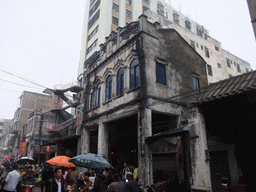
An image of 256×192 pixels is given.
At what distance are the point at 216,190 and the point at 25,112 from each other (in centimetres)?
4633

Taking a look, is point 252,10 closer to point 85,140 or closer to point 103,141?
point 103,141

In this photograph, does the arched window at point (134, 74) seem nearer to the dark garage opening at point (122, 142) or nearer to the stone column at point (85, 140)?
the dark garage opening at point (122, 142)

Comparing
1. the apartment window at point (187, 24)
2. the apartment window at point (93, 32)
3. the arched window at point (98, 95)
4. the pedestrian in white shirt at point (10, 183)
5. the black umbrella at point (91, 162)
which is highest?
the apartment window at point (187, 24)

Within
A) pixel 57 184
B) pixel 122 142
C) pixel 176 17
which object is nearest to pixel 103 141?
pixel 122 142

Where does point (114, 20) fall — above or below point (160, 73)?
above

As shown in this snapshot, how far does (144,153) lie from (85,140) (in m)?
9.58

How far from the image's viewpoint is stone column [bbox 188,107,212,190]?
8.07 meters

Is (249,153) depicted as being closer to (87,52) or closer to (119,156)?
(119,156)

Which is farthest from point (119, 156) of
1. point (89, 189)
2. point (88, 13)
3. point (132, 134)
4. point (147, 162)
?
point (88, 13)

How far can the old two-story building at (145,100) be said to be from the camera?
1332 cm

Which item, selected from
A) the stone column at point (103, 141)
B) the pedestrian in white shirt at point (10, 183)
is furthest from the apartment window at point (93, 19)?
the pedestrian in white shirt at point (10, 183)

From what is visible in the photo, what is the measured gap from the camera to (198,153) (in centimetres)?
834

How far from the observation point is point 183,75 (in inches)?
685

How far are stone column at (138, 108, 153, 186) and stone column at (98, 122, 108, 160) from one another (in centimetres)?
523
